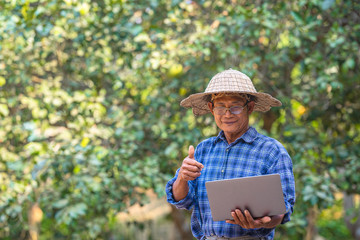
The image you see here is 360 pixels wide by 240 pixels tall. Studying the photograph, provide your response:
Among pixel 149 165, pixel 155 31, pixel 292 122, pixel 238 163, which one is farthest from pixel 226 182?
pixel 292 122

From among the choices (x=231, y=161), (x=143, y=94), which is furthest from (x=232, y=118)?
(x=143, y=94)

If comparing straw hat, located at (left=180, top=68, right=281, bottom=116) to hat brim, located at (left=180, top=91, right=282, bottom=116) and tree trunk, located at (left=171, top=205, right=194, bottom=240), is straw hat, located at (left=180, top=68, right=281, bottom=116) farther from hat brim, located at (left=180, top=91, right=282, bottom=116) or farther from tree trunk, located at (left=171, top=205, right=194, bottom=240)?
tree trunk, located at (left=171, top=205, right=194, bottom=240)

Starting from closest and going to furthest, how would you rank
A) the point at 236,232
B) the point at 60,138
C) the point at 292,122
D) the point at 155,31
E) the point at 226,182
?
the point at 226,182 → the point at 236,232 → the point at 60,138 → the point at 155,31 → the point at 292,122

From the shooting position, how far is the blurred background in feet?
13.0

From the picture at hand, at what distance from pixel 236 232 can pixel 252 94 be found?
571 mm

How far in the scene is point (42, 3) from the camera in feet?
14.3

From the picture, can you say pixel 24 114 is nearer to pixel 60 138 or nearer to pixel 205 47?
pixel 60 138

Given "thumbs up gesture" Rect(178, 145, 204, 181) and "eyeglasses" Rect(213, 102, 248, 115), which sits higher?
"eyeglasses" Rect(213, 102, 248, 115)

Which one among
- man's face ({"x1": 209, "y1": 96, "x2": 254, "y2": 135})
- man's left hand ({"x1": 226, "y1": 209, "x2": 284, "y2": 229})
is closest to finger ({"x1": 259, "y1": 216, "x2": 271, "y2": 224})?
man's left hand ({"x1": 226, "y1": 209, "x2": 284, "y2": 229})

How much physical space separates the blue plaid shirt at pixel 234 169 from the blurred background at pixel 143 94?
5.58 ft

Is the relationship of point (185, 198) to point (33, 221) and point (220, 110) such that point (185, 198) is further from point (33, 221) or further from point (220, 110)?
point (33, 221)

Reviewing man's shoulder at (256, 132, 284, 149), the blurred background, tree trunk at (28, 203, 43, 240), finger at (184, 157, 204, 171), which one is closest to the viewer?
finger at (184, 157, 204, 171)

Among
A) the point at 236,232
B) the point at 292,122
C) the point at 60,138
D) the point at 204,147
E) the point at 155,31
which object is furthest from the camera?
the point at 292,122

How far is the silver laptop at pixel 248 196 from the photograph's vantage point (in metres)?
1.88
